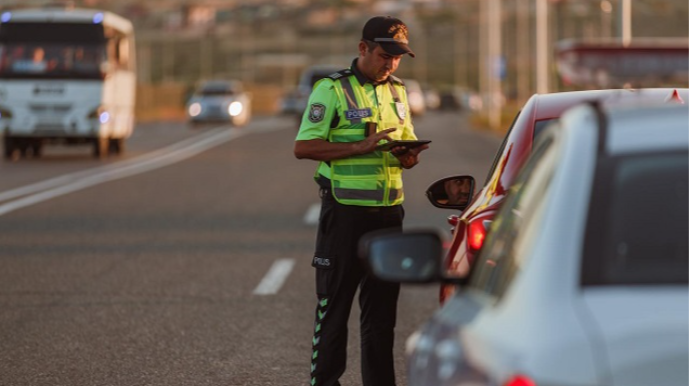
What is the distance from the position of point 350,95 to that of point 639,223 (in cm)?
352

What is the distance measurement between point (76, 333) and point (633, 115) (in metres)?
6.86

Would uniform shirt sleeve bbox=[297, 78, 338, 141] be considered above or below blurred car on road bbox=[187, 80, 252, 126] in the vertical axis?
above

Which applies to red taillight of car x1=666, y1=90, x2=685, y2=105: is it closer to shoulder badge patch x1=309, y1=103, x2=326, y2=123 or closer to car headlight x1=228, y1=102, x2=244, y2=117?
shoulder badge patch x1=309, y1=103, x2=326, y2=123

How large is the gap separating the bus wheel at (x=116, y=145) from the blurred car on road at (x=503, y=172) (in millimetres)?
27925

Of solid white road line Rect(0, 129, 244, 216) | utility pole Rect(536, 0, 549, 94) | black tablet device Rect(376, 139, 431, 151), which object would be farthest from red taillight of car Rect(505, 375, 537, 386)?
utility pole Rect(536, 0, 549, 94)

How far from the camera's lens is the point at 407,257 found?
403cm

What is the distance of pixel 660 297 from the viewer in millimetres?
3109

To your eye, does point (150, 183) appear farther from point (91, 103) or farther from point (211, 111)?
point (211, 111)

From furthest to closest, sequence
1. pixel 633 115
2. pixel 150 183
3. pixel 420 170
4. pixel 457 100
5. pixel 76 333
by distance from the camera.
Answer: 1. pixel 457 100
2. pixel 420 170
3. pixel 150 183
4. pixel 76 333
5. pixel 633 115

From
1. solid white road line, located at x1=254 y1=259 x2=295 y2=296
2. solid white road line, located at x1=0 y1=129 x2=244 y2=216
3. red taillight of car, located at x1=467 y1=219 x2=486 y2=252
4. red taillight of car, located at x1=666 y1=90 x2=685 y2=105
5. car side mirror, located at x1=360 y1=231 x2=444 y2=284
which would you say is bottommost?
solid white road line, located at x1=0 y1=129 x2=244 y2=216

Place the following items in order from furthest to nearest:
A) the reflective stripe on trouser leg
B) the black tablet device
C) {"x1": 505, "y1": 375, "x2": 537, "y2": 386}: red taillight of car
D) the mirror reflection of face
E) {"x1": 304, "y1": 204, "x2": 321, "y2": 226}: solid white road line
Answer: {"x1": 304, "y1": 204, "x2": 321, "y2": 226}: solid white road line
the mirror reflection of face
the reflective stripe on trouser leg
the black tablet device
{"x1": 505, "y1": 375, "x2": 537, "y2": 386}: red taillight of car

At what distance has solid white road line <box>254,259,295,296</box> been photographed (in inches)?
472

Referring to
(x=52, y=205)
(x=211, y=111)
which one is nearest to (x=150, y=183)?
(x=52, y=205)

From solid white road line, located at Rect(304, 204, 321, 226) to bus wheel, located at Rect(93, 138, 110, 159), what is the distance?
13.4m
